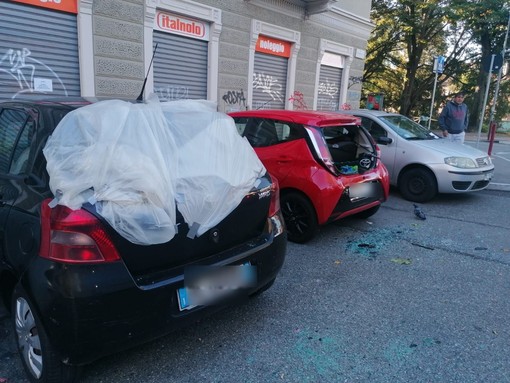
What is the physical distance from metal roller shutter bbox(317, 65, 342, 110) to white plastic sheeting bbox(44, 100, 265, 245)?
10625mm

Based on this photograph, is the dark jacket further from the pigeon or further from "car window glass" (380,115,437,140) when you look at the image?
the pigeon

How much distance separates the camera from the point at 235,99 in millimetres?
9867

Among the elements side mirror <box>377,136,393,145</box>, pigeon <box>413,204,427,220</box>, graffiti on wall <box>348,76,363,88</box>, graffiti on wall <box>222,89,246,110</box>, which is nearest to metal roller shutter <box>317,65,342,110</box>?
graffiti on wall <box>348,76,363,88</box>

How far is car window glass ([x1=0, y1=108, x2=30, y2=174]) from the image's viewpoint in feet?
8.25

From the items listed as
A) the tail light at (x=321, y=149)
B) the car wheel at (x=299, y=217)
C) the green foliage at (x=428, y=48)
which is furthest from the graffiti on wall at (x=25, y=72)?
the green foliage at (x=428, y=48)

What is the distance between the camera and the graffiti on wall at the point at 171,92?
8357 mm

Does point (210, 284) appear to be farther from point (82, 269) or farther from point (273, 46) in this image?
point (273, 46)

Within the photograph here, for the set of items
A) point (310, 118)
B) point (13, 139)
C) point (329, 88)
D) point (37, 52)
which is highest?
point (329, 88)

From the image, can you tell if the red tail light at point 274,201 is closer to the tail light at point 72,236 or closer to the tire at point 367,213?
the tail light at point 72,236

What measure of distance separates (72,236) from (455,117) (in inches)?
349

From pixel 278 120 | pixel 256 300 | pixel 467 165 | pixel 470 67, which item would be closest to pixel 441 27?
pixel 470 67

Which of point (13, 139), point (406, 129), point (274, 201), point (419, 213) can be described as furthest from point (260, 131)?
point (406, 129)

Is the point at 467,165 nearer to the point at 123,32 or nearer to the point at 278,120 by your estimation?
the point at 278,120

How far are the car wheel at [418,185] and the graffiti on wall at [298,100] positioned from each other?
5277mm
